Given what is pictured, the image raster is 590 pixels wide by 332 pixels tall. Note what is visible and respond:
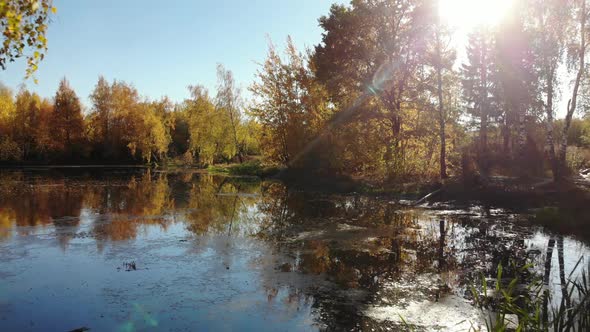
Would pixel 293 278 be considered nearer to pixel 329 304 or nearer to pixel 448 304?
pixel 329 304

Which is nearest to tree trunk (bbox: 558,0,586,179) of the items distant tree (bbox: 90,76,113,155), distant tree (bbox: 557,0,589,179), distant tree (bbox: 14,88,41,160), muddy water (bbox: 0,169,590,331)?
distant tree (bbox: 557,0,589,179)

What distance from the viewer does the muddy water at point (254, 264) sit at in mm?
7035

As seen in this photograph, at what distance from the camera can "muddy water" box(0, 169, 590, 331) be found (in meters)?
7.04

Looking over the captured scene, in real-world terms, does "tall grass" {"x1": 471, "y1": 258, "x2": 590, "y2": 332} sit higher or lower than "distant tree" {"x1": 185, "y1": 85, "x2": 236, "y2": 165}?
→ lower

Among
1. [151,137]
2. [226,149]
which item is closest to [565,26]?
[226,149]

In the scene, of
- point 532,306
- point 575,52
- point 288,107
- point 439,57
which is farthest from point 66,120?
point 532,306

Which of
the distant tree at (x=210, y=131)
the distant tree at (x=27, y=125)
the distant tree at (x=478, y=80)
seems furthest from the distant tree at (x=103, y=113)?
the distant tree at (x=478, y=80)

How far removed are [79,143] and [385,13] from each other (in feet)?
164

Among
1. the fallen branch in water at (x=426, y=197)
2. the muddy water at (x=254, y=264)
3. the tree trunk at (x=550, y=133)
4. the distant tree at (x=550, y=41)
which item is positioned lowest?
the muddy water at (x=254, y=264)

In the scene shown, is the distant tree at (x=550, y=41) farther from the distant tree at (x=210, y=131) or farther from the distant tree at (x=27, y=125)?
the distant tree at (x=27, y=125)

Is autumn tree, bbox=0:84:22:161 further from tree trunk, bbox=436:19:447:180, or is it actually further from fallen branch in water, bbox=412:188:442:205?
fallen branch in water, bbox=412:188:442:205

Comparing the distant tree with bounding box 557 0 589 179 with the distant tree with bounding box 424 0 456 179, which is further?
the distant tree with bounding box 424 0 456 179

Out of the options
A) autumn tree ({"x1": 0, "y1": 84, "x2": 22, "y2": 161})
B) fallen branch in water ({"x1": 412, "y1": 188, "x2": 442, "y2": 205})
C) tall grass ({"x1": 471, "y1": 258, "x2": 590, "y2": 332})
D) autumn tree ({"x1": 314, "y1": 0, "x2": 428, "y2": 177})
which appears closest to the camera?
tall grass ({"x1": 471, "y1": 258, "x2": 590, "y2": 332})

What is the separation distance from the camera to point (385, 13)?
2677 cm
